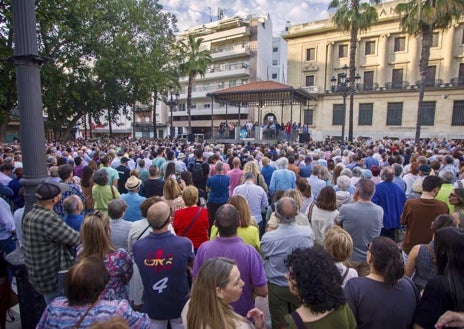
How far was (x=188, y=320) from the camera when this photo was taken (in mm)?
1744

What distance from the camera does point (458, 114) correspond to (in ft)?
107

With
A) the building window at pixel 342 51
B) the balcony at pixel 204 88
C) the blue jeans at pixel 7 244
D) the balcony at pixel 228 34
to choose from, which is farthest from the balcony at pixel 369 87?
the blue jeans at pixel 7 244

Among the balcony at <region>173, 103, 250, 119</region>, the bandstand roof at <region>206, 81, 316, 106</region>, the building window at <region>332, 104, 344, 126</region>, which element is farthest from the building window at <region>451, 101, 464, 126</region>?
the balcony at <region>173, 103, 250, 119</region>

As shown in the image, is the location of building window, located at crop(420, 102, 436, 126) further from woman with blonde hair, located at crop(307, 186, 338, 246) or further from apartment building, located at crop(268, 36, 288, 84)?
woman with blonde hair, located at crop(307, 186, 338, 246)

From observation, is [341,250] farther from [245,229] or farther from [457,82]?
[457,82]

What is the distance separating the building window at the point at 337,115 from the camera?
129 feet

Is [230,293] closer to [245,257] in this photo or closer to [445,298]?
[245,257]

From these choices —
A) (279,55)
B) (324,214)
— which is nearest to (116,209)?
(324,214)

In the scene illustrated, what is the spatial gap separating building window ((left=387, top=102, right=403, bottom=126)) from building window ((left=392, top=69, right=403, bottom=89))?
2176mm

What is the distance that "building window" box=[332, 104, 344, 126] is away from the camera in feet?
129

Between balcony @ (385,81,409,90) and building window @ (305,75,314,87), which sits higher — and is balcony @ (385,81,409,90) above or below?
below

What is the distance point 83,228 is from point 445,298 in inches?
112

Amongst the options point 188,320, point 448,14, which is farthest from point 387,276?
point 448,14

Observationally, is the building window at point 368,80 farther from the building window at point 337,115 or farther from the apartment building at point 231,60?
the apartment building at point 231,60
